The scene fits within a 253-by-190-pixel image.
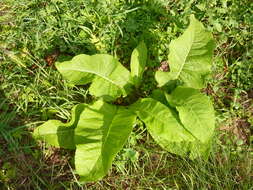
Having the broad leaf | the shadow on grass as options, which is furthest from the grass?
the broad leaf

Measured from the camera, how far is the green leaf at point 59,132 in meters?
2.68

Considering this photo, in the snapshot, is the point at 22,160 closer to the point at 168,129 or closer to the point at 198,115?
the point at 168,129

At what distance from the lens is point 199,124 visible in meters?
2.35

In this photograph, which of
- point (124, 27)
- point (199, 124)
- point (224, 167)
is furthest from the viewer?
point (124, 27)

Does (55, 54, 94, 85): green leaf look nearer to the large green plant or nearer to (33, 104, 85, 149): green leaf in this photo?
the large green plant

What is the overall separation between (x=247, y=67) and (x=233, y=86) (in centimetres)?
20

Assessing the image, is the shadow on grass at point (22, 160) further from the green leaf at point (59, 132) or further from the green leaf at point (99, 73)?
the green leaf at point (99, 73)

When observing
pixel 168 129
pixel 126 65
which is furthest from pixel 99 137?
pixel 126 65

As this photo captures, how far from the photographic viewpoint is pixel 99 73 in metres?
2.74

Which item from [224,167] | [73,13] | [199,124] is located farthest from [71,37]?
[224,167]

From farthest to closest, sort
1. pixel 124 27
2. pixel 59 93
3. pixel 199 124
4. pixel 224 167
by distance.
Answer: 1. pixel 124 27
2. pixel 59 93
3. pixel 224 167
4. pixel 199 124

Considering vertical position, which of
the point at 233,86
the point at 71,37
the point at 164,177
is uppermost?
the point at 71,37

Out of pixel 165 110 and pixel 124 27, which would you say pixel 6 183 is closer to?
pixel 165 110

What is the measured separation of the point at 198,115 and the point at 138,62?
0.72 metres
